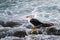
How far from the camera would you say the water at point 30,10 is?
9989 millimetres

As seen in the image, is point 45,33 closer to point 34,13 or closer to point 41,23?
point 41,23

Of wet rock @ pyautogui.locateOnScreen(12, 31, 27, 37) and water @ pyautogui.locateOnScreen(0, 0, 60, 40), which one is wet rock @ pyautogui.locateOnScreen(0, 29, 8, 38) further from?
wet rock @ pyautogui.locateOnScreen(12, 31, 27, 37)

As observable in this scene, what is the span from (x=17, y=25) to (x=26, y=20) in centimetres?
91

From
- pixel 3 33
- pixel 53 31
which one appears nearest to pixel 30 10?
pixel 53 31

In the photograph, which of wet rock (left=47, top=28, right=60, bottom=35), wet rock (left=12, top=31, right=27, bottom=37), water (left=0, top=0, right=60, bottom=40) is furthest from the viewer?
water (left=0, top=0, right=60, bottom=40)

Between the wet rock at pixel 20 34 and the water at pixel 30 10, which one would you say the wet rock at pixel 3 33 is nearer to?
the water at pixel 30 10

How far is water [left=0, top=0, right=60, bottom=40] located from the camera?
9989 millimetres

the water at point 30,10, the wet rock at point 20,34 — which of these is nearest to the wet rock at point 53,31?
the water at point 30,10

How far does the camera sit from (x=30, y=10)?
11812 millimetres

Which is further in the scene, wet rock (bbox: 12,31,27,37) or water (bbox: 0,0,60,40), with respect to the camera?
water (bbox: 0,0,60,40)

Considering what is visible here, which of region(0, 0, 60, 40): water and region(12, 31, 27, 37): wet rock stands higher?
region(12, 31, 27, 37): wet rock

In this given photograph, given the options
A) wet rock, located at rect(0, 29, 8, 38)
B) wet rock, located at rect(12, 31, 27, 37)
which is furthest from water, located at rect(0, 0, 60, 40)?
wet rock, located at rect(12, 31, 27, 37)

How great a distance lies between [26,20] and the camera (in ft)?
32.0

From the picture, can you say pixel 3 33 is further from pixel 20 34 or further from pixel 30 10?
pixel 30 10
